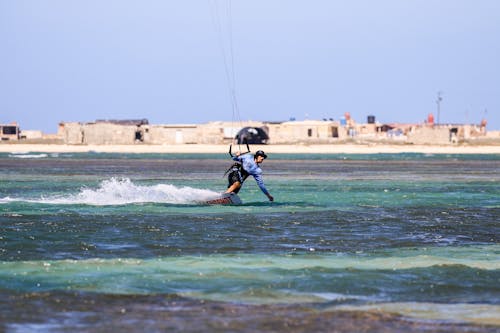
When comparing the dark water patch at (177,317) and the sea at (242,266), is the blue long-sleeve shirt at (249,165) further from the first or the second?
the dark water patch at (177,317)

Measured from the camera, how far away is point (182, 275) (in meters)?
15.5

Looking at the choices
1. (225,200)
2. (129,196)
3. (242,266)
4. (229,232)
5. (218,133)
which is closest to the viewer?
(242,266)

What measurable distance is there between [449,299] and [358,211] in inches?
565

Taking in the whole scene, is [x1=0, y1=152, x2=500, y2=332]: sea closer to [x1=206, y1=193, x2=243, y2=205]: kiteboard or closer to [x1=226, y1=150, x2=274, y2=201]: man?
[x1=206, y1=193, x2=243, y2=205]: kiteboard

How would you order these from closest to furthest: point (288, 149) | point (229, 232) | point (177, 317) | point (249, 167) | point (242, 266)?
1. point (177, 317)
2. point (242, 266)
3. point (229, 232)
4. point (249, 167)
5. point (288, 149)

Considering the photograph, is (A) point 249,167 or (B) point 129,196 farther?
(B) point 129,196

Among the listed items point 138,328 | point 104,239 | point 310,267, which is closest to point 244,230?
point 104,239

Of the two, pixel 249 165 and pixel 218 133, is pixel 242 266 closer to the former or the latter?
pixel 249 165

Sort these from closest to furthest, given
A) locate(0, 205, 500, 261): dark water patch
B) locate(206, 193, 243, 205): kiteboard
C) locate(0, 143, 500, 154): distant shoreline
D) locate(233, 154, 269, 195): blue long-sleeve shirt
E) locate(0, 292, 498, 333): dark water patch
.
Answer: locate(0, 292, 498, 333): dark water patch, locate(0, 205, 500, 261): dark water patch, locate(233, 154, 269, 195): blue long-sleeve shirt, locate(206, 193, 243, 205): kiteboard, locate(0, 143, 500, 154): distant shoreline

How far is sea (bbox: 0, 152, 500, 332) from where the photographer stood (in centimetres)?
1259

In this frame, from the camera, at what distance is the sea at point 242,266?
12.6 metres

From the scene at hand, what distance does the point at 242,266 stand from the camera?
649 inches

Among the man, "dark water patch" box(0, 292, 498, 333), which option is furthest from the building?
"dark water patch" box(0, 292, 498, 333)

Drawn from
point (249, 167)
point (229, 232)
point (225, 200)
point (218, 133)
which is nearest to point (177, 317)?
point (229, 232)
